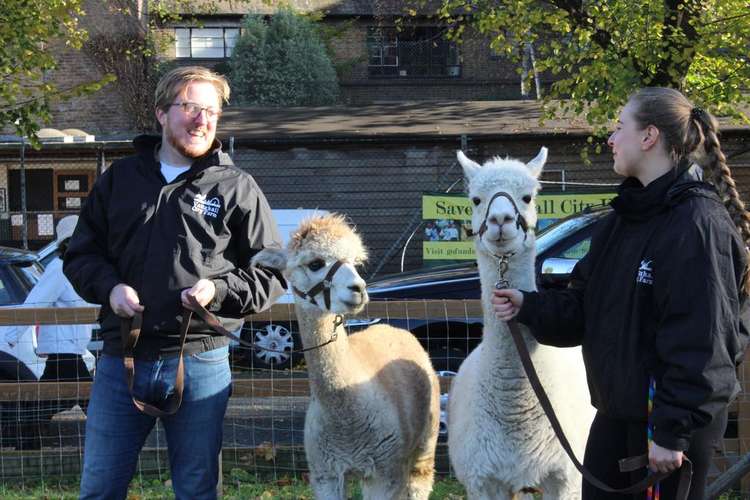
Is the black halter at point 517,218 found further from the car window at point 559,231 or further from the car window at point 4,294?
the car window at point 4,294

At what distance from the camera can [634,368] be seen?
9.53 feet

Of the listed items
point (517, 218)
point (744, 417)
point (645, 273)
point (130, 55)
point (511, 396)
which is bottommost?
point (744, 417)

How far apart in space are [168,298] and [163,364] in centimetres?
26

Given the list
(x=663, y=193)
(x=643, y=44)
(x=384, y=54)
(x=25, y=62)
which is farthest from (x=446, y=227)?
(x=384, y=54)

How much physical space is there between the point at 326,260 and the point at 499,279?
2.81ft

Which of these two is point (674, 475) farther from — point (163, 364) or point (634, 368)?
point (163, 364)

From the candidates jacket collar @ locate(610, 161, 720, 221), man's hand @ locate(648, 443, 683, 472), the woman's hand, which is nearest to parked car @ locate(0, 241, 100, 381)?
the woman's hand

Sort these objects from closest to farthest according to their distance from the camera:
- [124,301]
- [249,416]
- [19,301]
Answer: [124,301], [249,416], [19,301]

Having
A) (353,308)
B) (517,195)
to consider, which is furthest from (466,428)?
(517,195)

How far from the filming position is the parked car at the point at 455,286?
22.6ft

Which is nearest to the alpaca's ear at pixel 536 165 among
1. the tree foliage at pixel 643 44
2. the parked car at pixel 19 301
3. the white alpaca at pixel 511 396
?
the white alpaca at pixel 511 396

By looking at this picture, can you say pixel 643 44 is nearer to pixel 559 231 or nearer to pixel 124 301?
pixel 559 231

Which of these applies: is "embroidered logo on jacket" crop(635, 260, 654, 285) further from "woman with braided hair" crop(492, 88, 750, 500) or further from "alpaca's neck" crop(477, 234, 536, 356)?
"alpaca's neck" crop(477, 234, 536, 356)

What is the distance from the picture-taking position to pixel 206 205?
346cm
